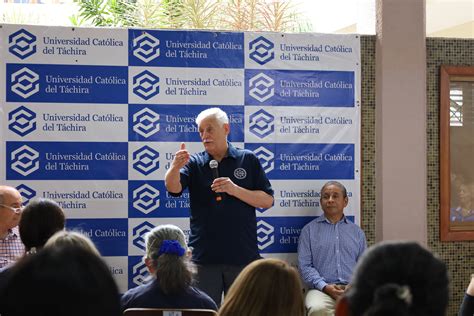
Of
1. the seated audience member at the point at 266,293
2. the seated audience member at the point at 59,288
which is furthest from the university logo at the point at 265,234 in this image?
the seated audience member at the point at 59,288

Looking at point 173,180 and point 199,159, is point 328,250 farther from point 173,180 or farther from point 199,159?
point 173,180

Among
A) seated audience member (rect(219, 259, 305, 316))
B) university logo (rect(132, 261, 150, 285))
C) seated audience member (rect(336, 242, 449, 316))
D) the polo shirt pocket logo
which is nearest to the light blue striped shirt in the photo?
the polo shirt pocket logo

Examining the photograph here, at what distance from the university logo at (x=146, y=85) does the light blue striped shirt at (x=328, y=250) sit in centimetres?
159

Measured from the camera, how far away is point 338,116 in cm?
567

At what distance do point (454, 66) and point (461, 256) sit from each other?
1584 mm

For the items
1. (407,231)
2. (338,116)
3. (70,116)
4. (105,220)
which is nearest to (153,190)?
(105,220)

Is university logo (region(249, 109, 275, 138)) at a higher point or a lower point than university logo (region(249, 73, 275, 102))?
lower

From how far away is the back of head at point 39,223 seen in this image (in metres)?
3.48

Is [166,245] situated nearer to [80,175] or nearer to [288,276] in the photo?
[288,276]

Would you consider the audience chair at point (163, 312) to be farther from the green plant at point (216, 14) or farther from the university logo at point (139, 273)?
the green plant at point (216, 14)

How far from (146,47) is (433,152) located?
8.22ft

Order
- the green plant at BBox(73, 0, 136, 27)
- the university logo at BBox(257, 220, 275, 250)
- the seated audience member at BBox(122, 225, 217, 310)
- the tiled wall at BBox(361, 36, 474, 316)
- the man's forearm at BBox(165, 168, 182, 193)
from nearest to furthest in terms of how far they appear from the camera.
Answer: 1. the seated audience member at BBox(122, 225, 217, 310)
2. the man's forearm at BBox(165, 168, 182, 193)
3. the university logo at BBox(257, 220, 275, 250)
4. the tiled wall at BBox(361, 36, 474, 316)
5. the green plant at BBox(73, 0, 136, 27)

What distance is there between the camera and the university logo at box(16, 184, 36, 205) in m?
5.23

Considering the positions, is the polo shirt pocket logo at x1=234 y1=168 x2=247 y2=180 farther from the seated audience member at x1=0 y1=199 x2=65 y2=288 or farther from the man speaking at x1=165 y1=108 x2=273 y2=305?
the seated audience member at x1=0 y1=199 x2=65 y2=288
